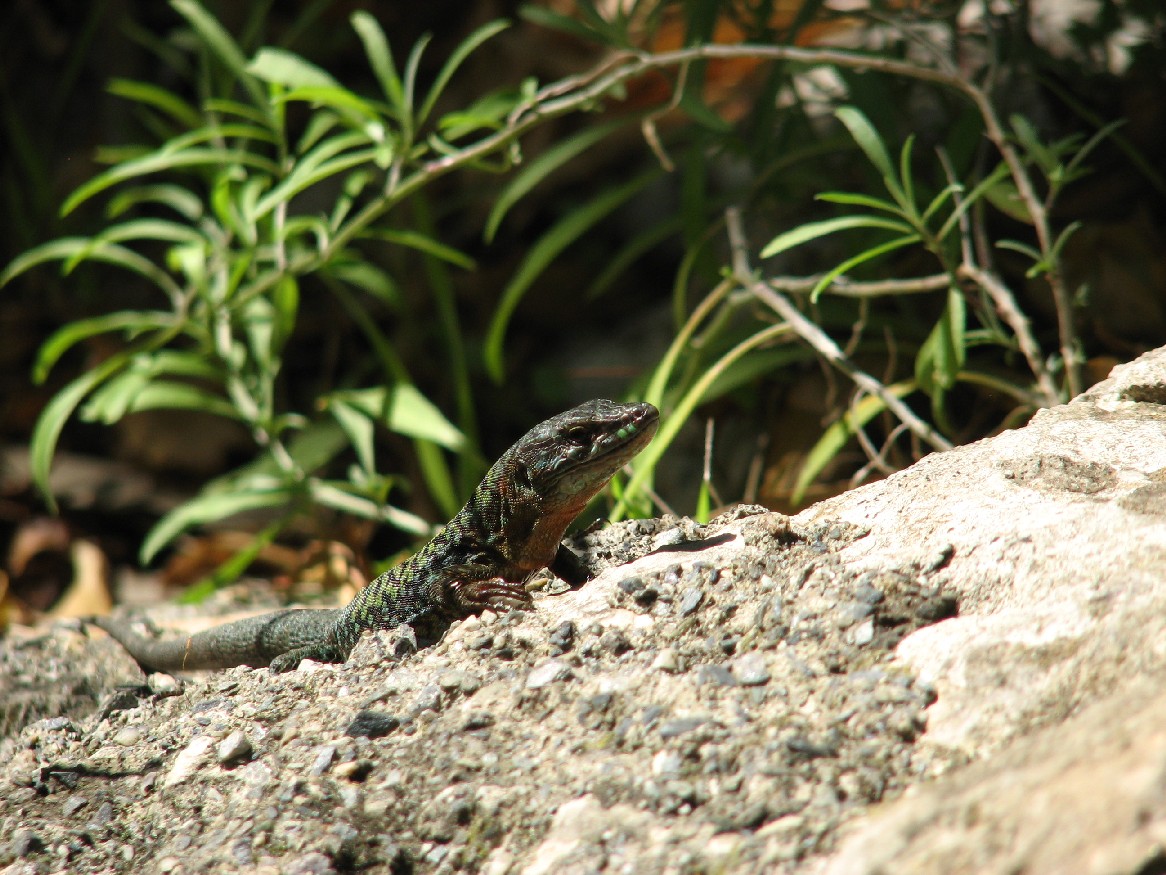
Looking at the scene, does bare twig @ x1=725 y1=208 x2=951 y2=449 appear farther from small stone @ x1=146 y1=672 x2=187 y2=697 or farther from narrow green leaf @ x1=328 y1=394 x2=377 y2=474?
small stone @ x1=146 y1=672 x2=187 y2=697

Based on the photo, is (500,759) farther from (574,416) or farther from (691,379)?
(691,379)

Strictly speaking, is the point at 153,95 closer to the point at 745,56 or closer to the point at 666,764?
the point at 745,56

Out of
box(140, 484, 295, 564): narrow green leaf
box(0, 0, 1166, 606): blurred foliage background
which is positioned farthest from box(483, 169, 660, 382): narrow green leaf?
box(140, 484, 295, 564): narrow green leaf

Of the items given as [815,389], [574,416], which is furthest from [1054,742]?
[815,389]

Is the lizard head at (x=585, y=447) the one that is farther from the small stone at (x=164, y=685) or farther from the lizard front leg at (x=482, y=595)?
the small stone at (x=164, y=685)

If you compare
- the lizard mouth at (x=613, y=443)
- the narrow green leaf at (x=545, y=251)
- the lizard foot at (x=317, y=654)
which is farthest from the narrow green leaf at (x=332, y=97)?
the lizard foot at (x=317, y=654)

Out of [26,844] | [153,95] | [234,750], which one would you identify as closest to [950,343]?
[234,750]

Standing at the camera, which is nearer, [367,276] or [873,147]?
[873,147]
